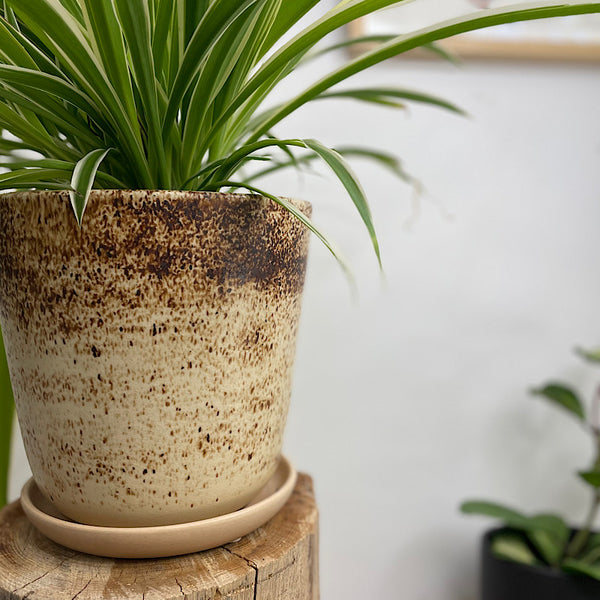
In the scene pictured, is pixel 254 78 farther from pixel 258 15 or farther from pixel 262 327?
pixel 262 327

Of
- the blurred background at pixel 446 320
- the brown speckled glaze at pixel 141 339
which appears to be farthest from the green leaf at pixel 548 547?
the brown speckled glaze at pixel 141 339

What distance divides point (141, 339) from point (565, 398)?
2.78ft

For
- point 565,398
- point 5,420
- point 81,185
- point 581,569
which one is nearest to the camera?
point 81,185

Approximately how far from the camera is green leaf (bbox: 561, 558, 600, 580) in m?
0.86

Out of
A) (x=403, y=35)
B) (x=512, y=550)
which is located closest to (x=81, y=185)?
(x=403, y=35)

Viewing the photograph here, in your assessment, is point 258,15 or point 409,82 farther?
point 409,82

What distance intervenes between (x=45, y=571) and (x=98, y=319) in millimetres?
234

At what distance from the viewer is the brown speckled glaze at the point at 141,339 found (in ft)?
1.38

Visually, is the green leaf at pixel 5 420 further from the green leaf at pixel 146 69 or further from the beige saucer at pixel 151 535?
the green leaf at pixel 146 69

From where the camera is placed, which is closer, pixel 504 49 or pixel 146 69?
pixel 146 69

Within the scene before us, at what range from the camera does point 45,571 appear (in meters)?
0.46

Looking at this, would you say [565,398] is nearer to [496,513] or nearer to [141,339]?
[496,513]

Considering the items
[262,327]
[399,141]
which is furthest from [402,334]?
[262,327]

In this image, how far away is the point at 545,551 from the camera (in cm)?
96
